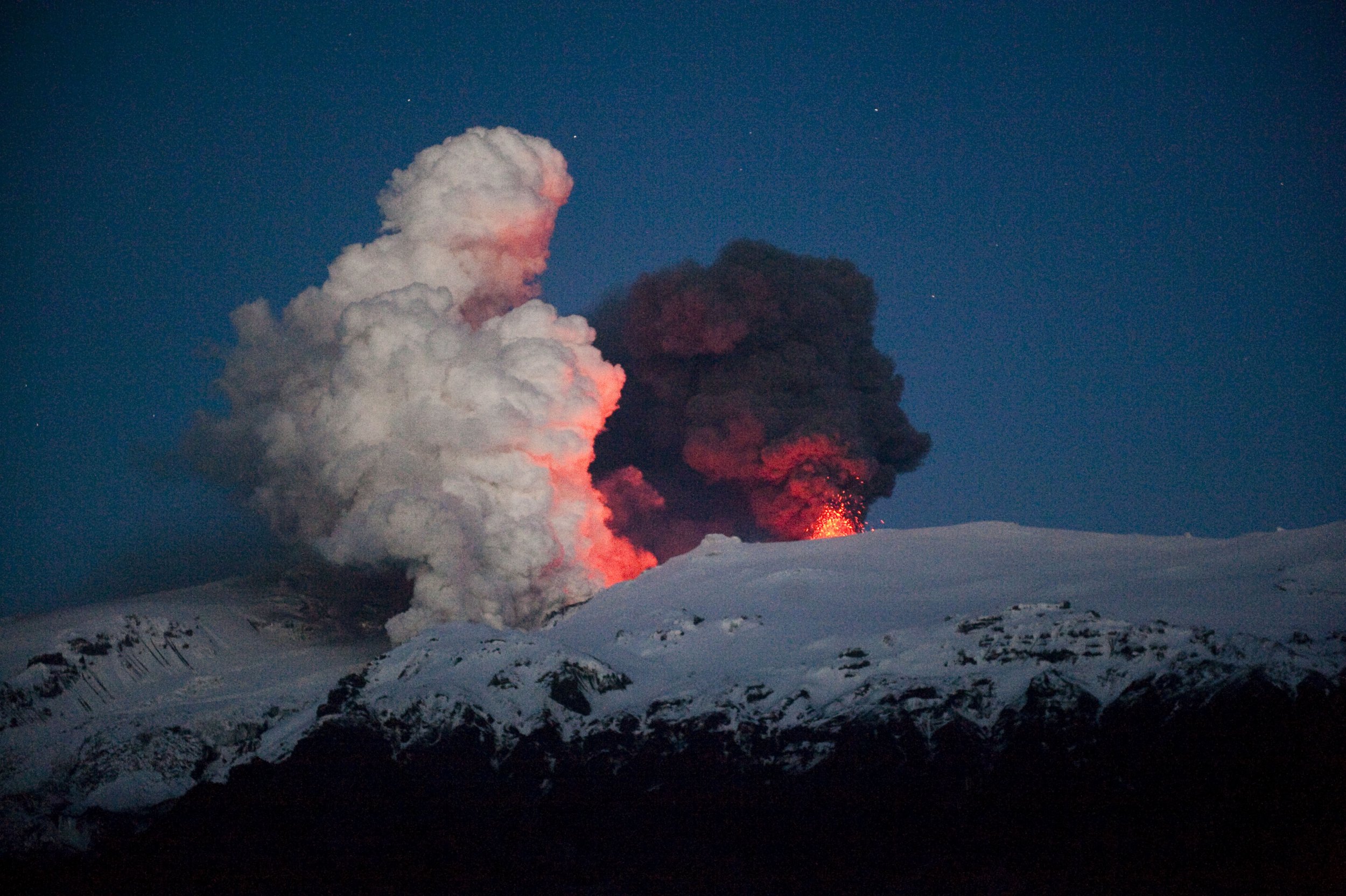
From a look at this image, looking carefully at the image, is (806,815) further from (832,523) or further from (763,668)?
(832,523)

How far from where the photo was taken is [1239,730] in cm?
2616

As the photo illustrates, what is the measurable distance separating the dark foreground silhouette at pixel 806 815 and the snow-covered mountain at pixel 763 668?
0.41 metres

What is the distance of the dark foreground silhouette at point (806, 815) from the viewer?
24.9 m

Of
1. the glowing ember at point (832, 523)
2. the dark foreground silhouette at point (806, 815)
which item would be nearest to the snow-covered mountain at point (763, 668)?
the dark foreground silhouette at point (806, 815)

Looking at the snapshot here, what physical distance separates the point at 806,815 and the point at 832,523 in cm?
2943

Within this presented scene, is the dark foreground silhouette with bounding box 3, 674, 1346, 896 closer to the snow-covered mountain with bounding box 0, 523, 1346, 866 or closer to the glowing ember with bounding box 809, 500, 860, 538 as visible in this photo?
the snow-covered mountain with bounding box 0, 523, 1346, 866

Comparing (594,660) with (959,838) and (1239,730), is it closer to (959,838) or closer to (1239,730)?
(959,838)

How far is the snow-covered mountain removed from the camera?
95.2 ft

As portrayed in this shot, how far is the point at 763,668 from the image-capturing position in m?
34.0

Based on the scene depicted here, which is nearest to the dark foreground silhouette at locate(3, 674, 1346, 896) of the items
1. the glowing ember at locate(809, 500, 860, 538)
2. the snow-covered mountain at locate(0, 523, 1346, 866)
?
the snow-covered mountain at locate(0, 523, 1346, 866)

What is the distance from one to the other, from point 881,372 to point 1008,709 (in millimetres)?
40226

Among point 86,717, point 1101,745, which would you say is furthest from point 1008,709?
point 86,717

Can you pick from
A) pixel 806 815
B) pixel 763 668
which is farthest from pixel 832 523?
pixel 806 815

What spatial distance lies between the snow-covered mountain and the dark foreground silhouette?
0.41 m
